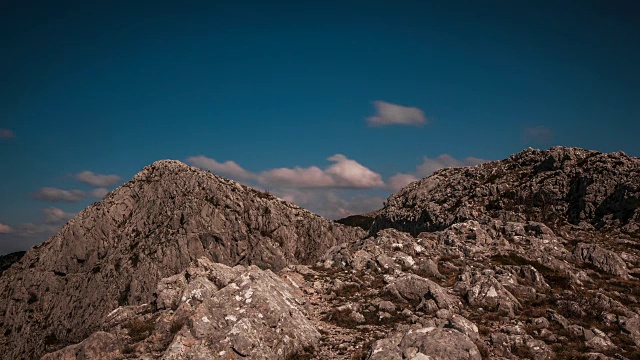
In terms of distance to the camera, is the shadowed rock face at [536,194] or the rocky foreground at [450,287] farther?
the shadowed rock face at [536,194]

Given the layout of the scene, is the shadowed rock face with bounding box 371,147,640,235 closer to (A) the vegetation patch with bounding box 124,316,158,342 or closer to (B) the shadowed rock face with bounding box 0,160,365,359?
(A) the vegetation patch with bounding box 124,316,158,342

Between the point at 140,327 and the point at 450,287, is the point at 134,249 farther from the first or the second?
the point at 450,287

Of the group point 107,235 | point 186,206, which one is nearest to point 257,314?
point 186,206

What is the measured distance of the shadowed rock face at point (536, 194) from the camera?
161 ft

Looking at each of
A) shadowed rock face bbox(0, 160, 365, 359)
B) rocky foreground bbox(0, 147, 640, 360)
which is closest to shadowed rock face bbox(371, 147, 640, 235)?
rocky foreground bbox(0, 147, 640, 360)

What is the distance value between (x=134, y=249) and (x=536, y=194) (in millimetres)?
109153

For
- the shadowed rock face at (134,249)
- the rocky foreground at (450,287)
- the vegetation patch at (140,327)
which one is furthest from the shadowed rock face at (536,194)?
the shadowed rock face at (134,249)

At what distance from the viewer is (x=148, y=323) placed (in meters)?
19.2

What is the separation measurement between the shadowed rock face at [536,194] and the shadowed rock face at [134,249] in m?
65.5

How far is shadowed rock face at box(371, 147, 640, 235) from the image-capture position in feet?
161

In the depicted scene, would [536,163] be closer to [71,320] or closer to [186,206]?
A: [186,206]

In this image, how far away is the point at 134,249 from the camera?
114062 mm

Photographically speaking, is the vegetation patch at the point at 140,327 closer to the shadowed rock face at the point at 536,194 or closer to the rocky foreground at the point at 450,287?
the rocky foreground at the point at 450,287

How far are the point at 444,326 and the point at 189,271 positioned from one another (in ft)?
51.7
